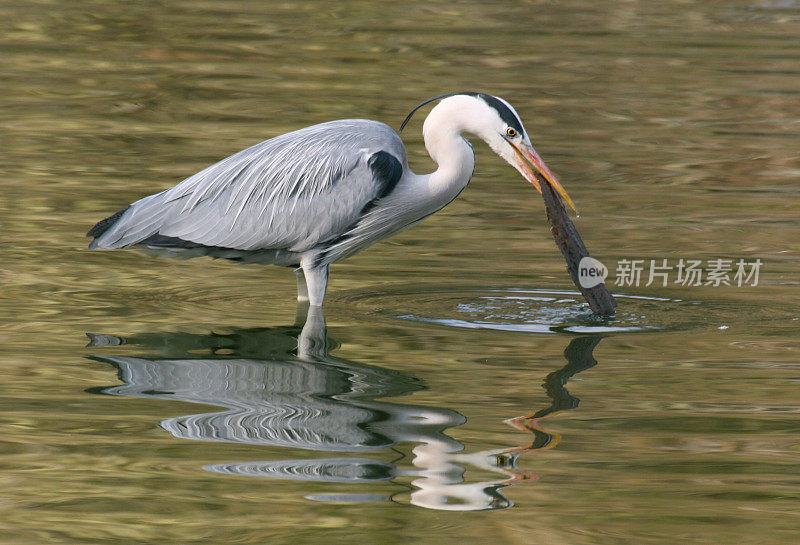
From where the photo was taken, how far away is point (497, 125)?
27.6 feet

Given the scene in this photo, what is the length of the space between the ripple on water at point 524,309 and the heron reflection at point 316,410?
1.17ft

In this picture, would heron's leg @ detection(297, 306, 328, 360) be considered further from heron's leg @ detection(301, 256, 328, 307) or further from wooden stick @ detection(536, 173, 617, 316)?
wooden stick @ detection(536, 173, 617, 316)

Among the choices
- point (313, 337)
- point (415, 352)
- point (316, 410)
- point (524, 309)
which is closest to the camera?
point (316, 410)

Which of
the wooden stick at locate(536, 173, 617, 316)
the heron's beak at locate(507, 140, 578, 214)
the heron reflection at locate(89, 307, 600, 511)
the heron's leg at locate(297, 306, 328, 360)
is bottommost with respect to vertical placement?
the heron reflection at locate(89, 307, 600, 511)

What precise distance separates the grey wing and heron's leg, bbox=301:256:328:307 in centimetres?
11

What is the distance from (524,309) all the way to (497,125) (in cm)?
115

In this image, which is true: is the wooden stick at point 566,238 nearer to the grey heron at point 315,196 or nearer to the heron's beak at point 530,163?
the heron's beak at point 530,163

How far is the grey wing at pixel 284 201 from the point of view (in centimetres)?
858

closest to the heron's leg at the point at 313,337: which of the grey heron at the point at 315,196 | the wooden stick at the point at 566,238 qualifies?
the grey heron at the point at 315,196

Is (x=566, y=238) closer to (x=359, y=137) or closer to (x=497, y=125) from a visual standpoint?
(x=497, y=125)

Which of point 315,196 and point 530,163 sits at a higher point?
point 530,163

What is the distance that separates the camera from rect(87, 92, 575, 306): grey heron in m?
8.55

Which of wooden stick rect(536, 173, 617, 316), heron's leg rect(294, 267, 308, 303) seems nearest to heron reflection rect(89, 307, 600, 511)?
wooden stick rect(536, 173, 617, 316)

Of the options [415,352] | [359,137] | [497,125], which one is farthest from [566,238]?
[359,137]
